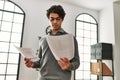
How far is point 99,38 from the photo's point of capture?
405cm

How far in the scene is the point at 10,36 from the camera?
3.08 m

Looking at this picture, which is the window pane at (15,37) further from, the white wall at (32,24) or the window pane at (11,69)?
the window pane at (11,69)

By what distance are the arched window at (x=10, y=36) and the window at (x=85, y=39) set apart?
5.16 ft

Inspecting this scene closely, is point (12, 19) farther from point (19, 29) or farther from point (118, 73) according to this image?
point (118, 73)

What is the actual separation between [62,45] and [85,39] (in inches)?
119

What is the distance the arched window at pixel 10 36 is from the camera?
293cm

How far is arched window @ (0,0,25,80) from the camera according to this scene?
2.93m

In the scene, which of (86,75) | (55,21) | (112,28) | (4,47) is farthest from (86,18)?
(55,21)

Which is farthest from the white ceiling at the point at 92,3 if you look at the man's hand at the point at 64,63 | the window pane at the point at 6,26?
the man's hand at the point at 64,63

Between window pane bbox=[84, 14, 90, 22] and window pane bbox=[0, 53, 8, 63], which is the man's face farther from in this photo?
window pane bbox=[84, 14, 90, 22]

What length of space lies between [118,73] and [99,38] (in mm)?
1205

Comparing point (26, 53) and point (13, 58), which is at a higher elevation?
point (26, 53)

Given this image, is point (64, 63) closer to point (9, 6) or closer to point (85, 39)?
point (9, 6)

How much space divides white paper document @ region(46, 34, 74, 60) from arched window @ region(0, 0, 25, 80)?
2.22 metres
